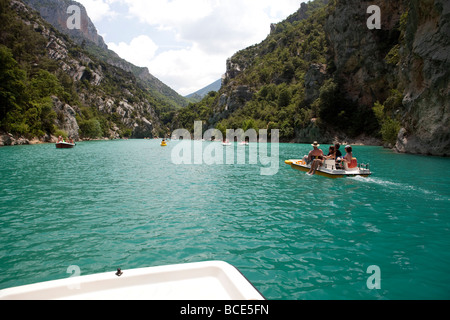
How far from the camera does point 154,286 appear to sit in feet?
11.5

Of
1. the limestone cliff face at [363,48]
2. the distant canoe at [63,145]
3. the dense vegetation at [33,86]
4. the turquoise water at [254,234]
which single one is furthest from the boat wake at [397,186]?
the dense vegetation at [33,86]

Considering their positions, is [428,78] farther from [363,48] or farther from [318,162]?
[363,48]

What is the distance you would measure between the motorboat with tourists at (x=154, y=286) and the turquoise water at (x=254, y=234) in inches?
69.2

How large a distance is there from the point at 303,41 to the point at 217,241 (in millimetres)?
137407

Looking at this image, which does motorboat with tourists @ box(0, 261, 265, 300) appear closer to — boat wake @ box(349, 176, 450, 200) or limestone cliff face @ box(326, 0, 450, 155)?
boat wake @ box(349, 176, 450, 200)

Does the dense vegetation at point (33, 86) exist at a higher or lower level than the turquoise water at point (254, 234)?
higher

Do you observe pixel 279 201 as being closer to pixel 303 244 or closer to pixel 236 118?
pixel 303 244

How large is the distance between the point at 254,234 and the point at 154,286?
465 cm

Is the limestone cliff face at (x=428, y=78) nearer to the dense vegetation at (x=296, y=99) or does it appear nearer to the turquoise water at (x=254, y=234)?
the dense vegetation at (x=296, y=99)

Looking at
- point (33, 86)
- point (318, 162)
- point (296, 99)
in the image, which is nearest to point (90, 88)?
point (33, 86)

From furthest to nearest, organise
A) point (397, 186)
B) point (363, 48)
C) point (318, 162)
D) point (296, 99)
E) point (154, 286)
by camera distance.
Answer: point (296, 99) < point (363, 48) < point (318, 162) < point (397, 186) < point (154, 286)

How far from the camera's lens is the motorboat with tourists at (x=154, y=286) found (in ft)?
10.4

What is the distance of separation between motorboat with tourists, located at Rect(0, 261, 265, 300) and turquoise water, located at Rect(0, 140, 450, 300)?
176 centimetres

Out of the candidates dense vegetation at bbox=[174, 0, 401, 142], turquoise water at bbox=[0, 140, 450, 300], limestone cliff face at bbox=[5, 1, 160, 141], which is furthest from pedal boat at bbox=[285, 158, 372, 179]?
limestone cliff face at bbox=[5, 1, 160, 141]
